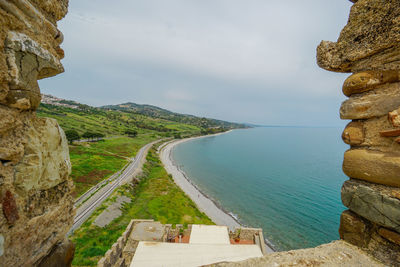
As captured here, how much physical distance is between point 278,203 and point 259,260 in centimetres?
4652

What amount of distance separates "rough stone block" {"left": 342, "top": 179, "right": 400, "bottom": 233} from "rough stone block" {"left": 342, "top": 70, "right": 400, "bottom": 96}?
1.62 meters

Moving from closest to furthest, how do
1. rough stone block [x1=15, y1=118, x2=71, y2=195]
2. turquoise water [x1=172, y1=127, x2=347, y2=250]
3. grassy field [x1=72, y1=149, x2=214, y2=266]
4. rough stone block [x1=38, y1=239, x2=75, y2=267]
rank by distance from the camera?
1. rough stone block [x1=15, y1=118, x2=71, y2=195]
2. rough stone block [x1=38, y1=239, x2=75, y2=267]
3. grassy field [x1=72, y1=149, x2=214, y2=266]
4. turquoise water [x1=172, y1=127, x2=347, y2=250]

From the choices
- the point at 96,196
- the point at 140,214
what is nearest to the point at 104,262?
the point at 140,214

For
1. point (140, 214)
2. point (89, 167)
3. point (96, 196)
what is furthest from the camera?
point (89, 167)

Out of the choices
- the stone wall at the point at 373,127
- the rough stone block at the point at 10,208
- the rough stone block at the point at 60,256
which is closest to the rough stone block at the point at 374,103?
the stone wall at the point at 373,127

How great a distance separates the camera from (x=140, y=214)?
2914 centimetres

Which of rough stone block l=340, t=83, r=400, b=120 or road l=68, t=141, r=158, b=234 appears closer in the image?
rough stone block l=340, t=83, r=400, b=120

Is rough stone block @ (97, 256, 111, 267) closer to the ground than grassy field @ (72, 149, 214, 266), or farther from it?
farther from it

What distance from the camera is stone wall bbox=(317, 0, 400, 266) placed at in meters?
2.78

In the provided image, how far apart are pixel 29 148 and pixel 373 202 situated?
5258 mm

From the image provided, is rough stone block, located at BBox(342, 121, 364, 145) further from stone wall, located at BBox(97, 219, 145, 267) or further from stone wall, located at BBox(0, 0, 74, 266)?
stone wall, located at BBox(97, 219, 145, 267)

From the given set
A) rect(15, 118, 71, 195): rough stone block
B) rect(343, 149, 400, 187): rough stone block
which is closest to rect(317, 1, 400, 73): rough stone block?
rect(343, 149, 400, 187): rough stone block

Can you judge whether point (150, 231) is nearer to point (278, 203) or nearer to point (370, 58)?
point (370, 58)

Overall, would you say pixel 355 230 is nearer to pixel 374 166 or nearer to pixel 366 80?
pixel 374 166
